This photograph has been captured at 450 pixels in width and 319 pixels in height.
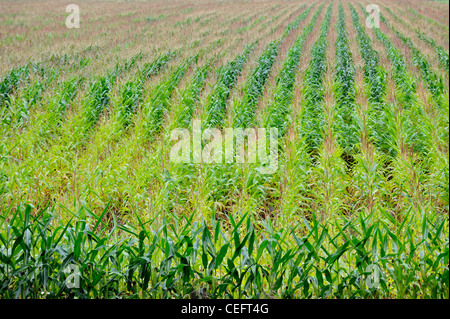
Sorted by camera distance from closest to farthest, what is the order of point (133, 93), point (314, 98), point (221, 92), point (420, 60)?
point (314, 98)
point (133, 93)
point (221, 92)
point (420, 60)

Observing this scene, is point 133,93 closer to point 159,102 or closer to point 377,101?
point 159,102

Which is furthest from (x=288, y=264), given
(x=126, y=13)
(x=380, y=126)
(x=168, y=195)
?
(x=126, y=13)

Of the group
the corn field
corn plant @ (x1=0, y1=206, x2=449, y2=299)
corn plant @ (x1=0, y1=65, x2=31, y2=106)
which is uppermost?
corn plant @ (x1=0, y1=65, x2=31, y2=106)

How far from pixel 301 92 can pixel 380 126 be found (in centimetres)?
183

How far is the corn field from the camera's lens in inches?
84.7

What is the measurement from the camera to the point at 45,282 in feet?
6.87

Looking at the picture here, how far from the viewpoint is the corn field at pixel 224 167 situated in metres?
2.15

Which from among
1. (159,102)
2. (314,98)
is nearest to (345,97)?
(314,98)

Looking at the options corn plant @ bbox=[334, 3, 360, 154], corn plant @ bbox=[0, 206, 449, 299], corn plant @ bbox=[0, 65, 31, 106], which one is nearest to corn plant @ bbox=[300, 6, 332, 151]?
corn plant @ bbox=[334, 3, 360, 154]

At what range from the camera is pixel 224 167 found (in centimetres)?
379

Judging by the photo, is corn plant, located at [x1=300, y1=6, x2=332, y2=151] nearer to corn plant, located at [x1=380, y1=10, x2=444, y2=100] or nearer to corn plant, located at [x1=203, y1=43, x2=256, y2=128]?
corn plant, located at [x1=203, y1=43, x2=256, y2=128]

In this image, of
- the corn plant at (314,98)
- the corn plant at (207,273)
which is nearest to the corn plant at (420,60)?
the corn plant at (314,98)
